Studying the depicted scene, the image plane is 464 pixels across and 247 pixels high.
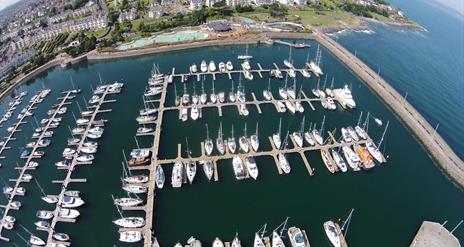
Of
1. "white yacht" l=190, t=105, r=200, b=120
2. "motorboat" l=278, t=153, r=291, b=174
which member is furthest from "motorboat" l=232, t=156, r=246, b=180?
"white yacht" l=190, t=105, r=200, b=120

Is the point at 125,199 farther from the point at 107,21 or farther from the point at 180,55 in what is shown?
the point at 107,21

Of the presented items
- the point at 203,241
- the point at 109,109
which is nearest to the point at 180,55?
the point at 109,109

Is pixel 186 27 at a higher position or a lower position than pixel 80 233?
higher

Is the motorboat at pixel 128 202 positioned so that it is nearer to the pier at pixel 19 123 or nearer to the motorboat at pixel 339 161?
the pier at pixel 19 123

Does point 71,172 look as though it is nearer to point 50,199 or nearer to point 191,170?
point 50,199

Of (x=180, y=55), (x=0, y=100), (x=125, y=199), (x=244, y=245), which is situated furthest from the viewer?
(x=180, y=55)

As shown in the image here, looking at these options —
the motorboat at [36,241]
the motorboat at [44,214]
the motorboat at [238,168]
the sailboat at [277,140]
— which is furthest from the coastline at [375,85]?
the motorboat at [36,241]

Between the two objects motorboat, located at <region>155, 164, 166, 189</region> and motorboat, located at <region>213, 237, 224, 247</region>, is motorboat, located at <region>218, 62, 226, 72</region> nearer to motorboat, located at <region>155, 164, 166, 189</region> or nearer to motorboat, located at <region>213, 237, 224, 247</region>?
motorboat, located at <region>155, 164, 166, 189</region>
